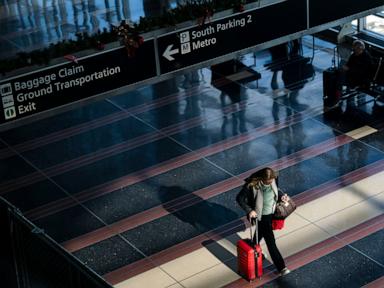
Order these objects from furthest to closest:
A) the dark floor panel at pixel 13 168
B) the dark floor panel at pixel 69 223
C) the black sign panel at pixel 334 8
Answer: the dark floor panel at pixel 13 168
the dark floor panel at pixel 69 223
the black sign panel at pixel 334 8

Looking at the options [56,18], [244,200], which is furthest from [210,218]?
[56,18]

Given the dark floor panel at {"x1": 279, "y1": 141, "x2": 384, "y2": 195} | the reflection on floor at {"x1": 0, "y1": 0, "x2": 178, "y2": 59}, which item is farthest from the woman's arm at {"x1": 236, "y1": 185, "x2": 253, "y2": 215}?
the reflection on floor at {"x1": 0, "y1": 0, "x2": 178, "y2": 59}

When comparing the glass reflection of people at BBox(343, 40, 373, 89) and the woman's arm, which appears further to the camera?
the glass reflection of people at BBox(343, 40, 373, 89)

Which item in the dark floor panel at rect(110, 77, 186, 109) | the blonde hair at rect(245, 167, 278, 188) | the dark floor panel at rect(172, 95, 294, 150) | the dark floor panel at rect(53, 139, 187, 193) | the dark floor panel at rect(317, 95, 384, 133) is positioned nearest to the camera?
the blonde hair at rect(245, 167, 278, 188)

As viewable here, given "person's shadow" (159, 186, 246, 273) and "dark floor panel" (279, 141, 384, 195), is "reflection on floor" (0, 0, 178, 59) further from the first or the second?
"dark floor panel" (279, 141, 384, 195)

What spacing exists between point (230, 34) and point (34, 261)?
212 inches

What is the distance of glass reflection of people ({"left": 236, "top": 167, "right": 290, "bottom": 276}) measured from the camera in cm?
1134

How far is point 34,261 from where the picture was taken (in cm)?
738

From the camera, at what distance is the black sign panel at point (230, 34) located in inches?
464

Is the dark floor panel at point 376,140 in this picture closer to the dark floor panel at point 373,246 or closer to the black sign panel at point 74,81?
the dark floor panel at point 373,246

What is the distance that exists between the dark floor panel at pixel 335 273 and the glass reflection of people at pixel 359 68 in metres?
4.04

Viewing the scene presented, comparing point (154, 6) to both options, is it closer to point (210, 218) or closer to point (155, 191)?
point (155, 191)

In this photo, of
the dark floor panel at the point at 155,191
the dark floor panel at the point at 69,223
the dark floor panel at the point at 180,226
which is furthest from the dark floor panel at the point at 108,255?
the dark floor panel at the point at 155,191

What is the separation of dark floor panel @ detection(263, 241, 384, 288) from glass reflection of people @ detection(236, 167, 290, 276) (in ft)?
1.59
